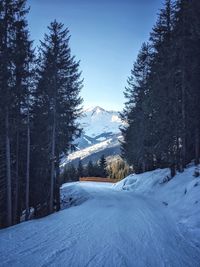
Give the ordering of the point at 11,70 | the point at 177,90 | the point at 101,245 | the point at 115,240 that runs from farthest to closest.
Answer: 1. the point at 177,90
2. the point at 11,70
3. the point at 115,240
4. the point at 101,245

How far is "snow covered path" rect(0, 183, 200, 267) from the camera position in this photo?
6.25 metres

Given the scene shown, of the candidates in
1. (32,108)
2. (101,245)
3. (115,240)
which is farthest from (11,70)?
(101,245)

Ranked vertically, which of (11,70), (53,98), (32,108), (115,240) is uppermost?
(11,70)

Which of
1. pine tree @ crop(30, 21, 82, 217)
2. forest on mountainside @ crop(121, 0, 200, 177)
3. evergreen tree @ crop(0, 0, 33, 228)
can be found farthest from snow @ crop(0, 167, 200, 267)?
pine tree @ crop(30, 21, 82, 217)

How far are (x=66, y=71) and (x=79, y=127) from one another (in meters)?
5.69

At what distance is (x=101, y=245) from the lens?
7.56 metres

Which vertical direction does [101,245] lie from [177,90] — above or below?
Result: below

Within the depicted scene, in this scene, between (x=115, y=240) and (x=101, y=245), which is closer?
(x=101, y=245)

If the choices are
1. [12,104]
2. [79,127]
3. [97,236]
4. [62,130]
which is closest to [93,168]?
[79,127]

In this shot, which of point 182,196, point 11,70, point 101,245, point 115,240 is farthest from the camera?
point 11,70

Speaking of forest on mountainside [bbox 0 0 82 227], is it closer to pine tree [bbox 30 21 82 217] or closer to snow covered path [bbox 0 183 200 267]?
pine tree [bbox 30 21 82 217]

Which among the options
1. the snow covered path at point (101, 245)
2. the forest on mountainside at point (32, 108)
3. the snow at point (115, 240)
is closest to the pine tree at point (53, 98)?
the forest on mountainside at point (32, 108)

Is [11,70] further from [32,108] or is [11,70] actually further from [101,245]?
[101,245]

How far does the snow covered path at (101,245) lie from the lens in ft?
20.5
